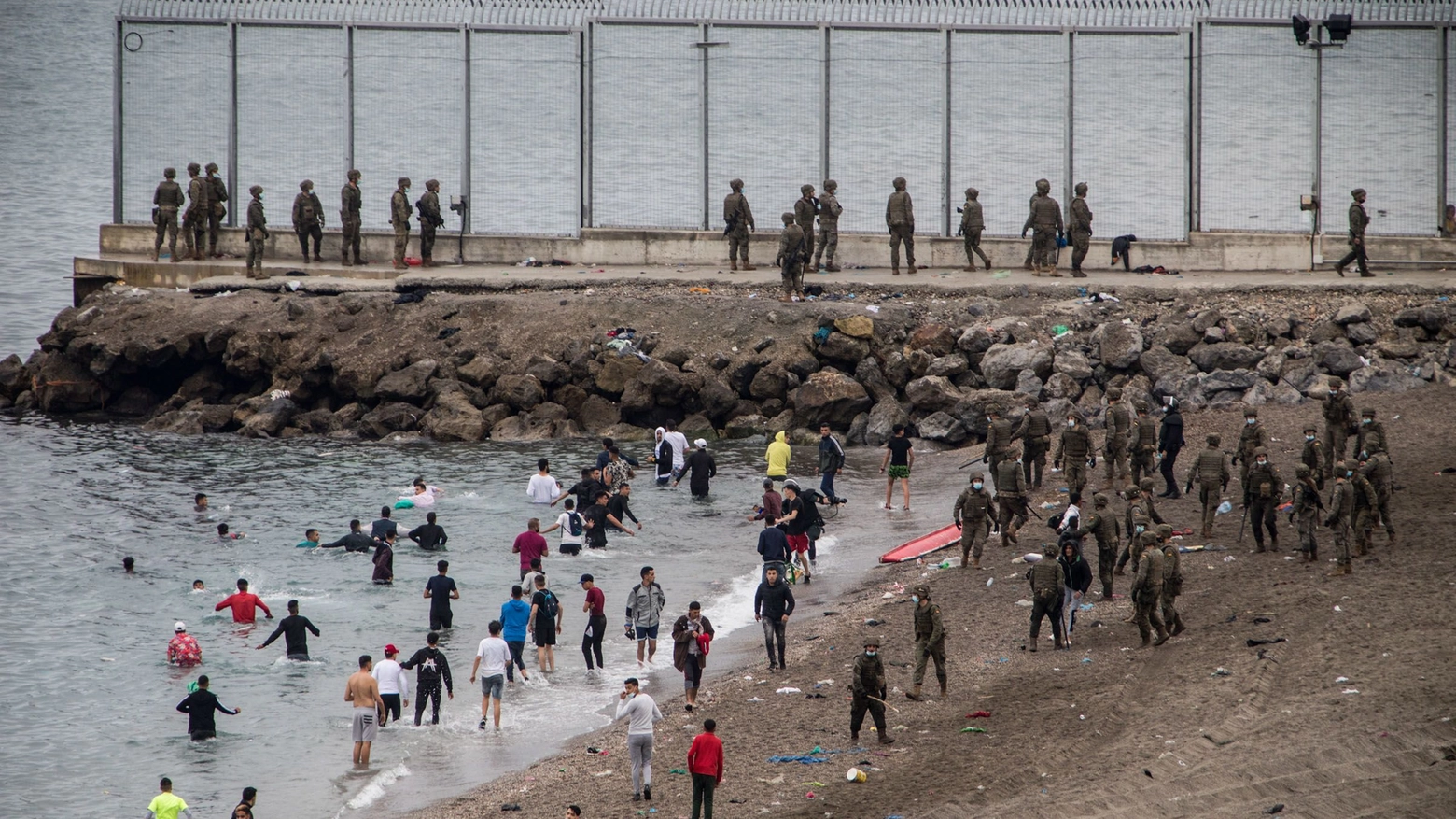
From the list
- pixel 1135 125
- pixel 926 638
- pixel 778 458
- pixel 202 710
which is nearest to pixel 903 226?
pixel 1135 125

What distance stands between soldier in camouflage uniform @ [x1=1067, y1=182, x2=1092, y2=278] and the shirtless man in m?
20.3

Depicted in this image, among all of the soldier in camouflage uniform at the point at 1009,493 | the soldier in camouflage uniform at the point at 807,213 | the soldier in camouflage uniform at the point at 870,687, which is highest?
the soldier in camouflage uniform at the point at 807,213

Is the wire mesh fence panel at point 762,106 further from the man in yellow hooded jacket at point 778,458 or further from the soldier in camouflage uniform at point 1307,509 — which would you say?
the soldier in camouflage uniform at point 1307,509

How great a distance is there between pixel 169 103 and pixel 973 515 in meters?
24.3

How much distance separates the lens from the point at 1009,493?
2052cm

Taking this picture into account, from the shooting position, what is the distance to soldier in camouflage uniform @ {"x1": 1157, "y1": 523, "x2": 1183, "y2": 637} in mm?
16297

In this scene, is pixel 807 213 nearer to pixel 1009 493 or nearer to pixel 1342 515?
pixel 1009 493

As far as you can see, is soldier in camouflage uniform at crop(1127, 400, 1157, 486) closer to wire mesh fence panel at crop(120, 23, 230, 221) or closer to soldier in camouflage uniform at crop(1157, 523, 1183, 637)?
soldier in camouflage uniform at crop(1157, 523, 1183, 637)

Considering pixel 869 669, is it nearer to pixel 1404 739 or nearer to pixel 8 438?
pixel 1404 739

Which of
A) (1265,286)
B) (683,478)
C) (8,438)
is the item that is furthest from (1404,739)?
(8,438)

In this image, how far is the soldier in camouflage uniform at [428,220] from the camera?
1331 inches

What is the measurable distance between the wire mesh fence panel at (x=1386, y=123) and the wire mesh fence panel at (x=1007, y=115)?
5.57 metres

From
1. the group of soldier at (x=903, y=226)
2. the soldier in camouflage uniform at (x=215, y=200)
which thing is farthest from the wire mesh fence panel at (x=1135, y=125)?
the soldier in camouflage uniform at (x=215, y=200)

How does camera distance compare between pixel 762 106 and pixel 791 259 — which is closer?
pixel 791 259
